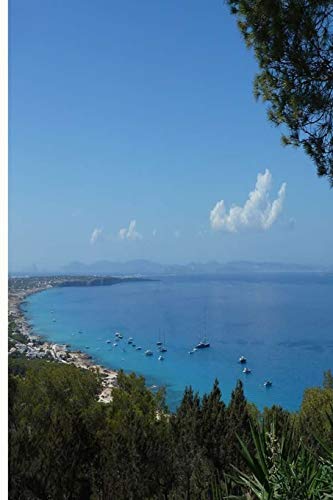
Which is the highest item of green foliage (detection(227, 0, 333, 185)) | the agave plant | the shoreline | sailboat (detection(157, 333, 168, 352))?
green foliage (detection(227, 0, 333, 185))

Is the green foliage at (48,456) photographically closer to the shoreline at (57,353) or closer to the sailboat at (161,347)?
the shoreline at (57,353)

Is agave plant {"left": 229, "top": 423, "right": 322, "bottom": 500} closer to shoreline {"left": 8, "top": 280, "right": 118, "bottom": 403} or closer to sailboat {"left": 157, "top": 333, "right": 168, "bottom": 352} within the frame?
shoreline {"left": 8, "top": 280, "right": 118, "bottom": 403}

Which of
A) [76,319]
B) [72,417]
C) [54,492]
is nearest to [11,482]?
[54,492]

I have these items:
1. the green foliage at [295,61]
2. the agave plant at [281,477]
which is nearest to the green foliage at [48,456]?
the agave plant at [281,477]

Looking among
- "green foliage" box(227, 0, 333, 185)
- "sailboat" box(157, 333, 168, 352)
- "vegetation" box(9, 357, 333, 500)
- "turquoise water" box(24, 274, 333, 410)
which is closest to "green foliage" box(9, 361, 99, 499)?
"vegetation" box(9, 357, 333, 500)

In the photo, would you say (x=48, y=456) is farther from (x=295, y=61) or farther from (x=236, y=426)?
(x=295, y=61)

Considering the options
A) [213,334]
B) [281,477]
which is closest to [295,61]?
[281,477]
